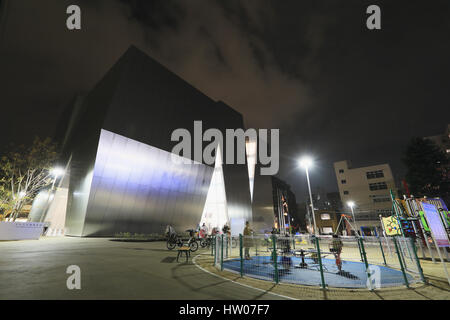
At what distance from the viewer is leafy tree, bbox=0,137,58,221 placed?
18.3 metres

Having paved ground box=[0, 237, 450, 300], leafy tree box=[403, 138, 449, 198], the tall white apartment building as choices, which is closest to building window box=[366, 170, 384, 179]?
the tall white apartment building

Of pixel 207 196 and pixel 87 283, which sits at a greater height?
pixel 207 196

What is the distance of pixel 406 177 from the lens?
32.5 m

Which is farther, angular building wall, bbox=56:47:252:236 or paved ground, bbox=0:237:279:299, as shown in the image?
angular building wall, bbox=56:47:252:236

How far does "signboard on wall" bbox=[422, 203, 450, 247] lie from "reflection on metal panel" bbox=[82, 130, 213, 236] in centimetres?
2265

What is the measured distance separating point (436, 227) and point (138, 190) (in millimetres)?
22919

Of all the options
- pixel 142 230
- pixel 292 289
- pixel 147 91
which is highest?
pixel 147 91

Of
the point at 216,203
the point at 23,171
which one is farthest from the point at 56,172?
the point at 216,203

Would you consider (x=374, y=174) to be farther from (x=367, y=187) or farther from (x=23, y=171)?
(x=23, y=171)

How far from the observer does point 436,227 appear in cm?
616

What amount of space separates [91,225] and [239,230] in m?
15.9

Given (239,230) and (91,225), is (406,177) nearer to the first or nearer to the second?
(239,230)

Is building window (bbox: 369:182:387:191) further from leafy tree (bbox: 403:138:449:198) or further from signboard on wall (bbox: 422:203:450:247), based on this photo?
signboard on wall (bbox: 422:203:450:247)
